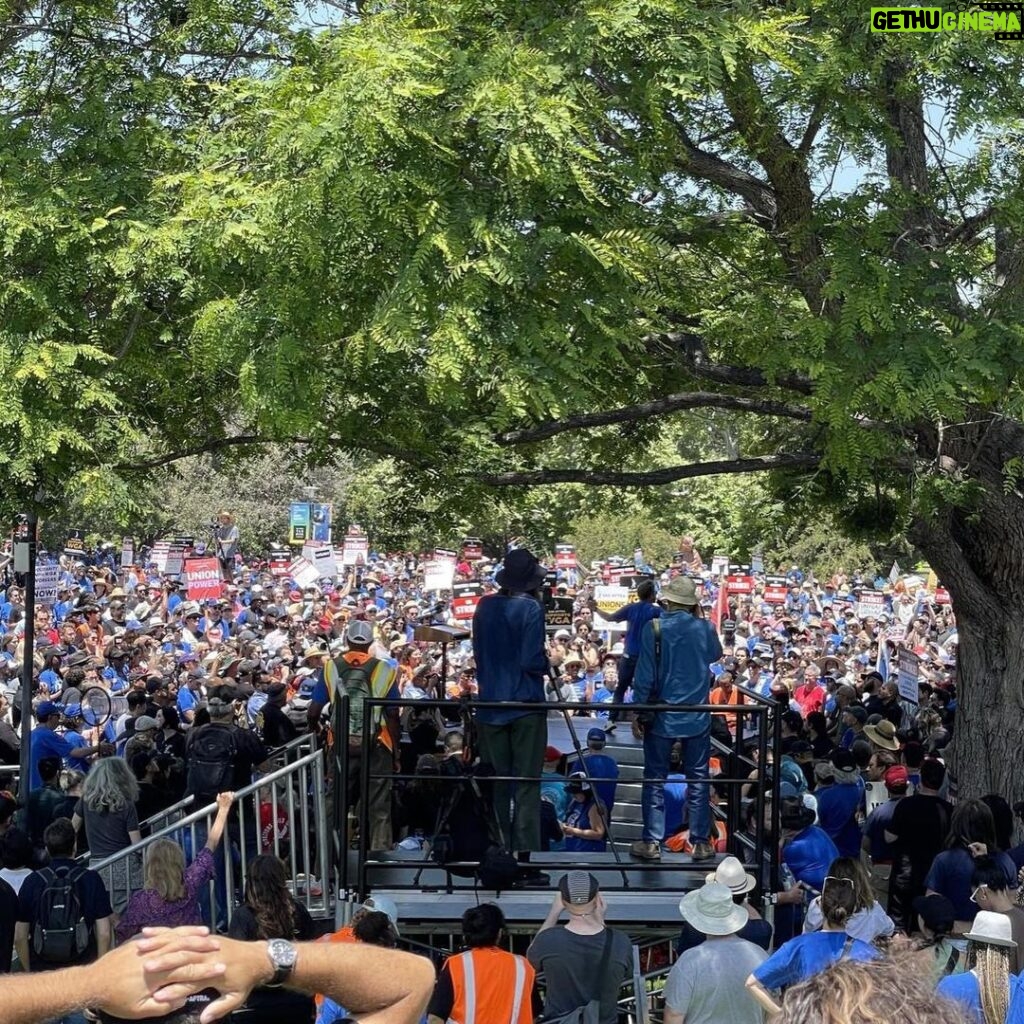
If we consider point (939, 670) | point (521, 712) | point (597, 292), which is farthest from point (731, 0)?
point (939, 670)

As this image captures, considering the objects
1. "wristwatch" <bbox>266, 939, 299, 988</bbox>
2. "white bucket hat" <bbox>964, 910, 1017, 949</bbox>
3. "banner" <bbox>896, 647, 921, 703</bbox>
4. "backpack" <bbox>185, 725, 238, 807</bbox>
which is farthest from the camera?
"banner" <bbox>896, 647, 921, 703</bbox>

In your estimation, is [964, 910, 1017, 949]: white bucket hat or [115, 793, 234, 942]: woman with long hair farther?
[115, 793, 234, 942]: woman with long hair

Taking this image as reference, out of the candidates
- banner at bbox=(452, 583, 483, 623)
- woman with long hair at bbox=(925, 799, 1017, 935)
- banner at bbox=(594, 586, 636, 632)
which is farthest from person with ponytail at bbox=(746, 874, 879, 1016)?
banner at bbox=(594, 586, 636, 632)

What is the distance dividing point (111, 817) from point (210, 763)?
88 centimetres

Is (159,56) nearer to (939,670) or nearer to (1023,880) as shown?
(1023,880)

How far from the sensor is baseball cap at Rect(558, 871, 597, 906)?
7219 mm

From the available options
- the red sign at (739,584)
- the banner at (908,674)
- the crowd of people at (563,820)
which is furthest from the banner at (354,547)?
the banner at (908,674)

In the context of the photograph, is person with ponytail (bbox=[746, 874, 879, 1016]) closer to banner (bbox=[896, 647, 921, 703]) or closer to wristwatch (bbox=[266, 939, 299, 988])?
wristwatch (bbox=[266, 939, 299, 988])

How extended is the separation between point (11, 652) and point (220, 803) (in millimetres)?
15444

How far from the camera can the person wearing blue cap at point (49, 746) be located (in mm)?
13609

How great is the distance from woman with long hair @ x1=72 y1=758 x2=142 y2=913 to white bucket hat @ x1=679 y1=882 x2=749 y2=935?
4.70m

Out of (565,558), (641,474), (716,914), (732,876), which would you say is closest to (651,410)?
(641,474)

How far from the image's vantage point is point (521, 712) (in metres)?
9.45

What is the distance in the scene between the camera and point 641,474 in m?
13.6
